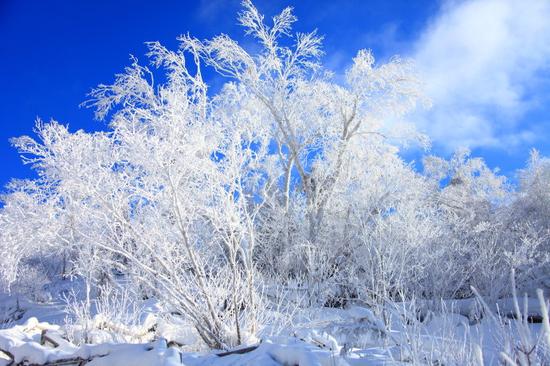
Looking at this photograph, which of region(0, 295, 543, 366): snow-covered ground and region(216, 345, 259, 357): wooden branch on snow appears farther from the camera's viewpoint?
region(216, 345, 259, 357): wooden branch on snow

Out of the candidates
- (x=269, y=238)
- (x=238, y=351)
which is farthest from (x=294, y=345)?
(x=269, y=238)

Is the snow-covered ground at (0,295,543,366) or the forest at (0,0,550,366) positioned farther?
the forest at (0,0,550,366)

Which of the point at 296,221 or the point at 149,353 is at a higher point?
the point at 296,221

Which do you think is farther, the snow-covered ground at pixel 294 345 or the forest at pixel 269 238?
the forest at pixel 269 238

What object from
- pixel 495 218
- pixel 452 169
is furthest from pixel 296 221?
pixel 452 169

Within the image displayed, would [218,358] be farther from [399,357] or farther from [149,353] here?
[399,357]

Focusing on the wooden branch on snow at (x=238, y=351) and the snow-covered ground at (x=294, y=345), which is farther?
the wooden branch on snow at (x=238, y=351)

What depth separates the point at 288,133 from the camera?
19891mm

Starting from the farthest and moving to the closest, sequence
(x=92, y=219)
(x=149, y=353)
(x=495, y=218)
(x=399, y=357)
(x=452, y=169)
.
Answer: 1. (x=452, y=169)
2. (x=495, y=218)
3. (x=92, y=219)
4. (x=149, y=353)
5. (x=399, y=357)

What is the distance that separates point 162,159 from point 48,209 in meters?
2.03

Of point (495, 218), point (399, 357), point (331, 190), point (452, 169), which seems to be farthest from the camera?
point (452, 169)

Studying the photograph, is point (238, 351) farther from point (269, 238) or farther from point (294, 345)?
point (269, 238)

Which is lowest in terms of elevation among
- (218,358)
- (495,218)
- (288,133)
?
(218,358)

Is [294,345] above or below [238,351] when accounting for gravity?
above
